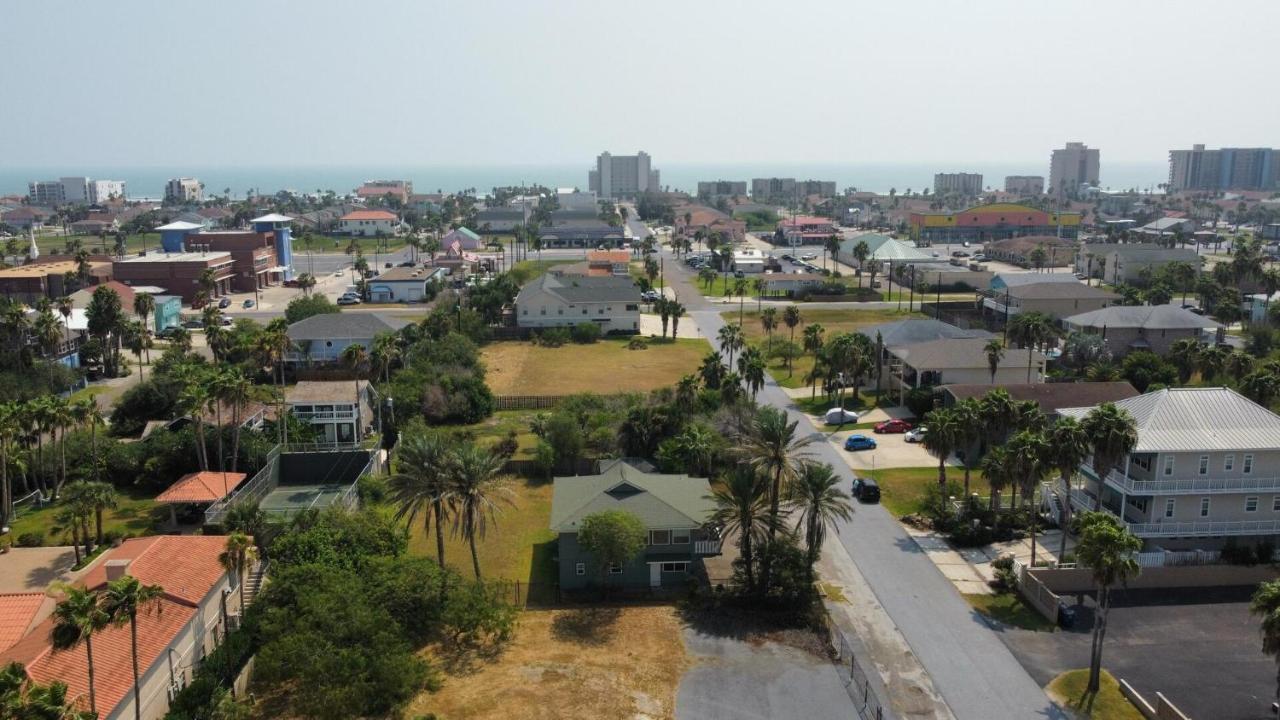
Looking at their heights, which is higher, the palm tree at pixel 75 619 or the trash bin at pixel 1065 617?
the palm tree at pixel 75 619

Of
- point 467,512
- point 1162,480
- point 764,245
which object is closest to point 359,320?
point 467,512

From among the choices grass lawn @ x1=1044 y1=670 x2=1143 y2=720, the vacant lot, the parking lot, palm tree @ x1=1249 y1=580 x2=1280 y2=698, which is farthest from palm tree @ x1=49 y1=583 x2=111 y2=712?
the vacant lot

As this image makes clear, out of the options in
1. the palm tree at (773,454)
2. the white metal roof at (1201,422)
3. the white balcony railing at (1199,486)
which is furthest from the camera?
the white metal roof at (1201,422)

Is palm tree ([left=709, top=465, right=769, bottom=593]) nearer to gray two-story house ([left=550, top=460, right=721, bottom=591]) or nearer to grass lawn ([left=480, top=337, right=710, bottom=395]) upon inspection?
gray two-story house ([left=550, top=460, right=721, bottom=591])

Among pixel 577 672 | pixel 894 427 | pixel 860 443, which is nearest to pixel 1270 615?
pixel 577 672

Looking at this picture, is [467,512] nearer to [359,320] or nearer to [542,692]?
[542,692]

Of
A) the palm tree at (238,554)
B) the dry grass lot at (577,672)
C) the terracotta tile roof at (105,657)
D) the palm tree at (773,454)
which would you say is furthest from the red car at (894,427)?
the terracotta tile roof at (105,657)

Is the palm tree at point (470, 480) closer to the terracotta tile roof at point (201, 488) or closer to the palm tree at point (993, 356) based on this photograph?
the terracotta tile roof at point (201, 488)
